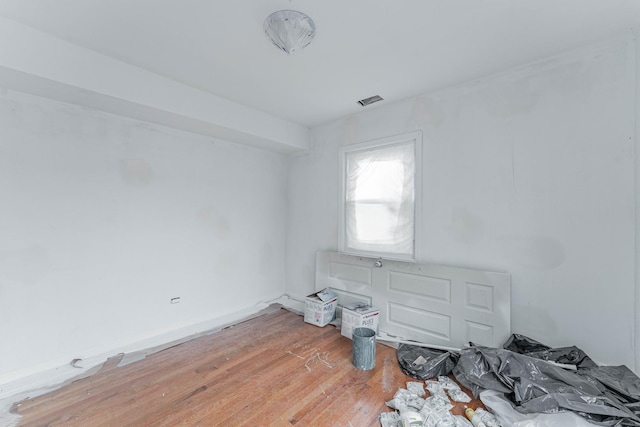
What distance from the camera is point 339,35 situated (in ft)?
6.34

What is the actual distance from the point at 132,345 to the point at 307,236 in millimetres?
2375

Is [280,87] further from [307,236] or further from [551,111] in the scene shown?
[551,111]

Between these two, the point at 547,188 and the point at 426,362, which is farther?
the point at 426,362

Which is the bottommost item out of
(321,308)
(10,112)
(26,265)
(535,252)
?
(321,308)

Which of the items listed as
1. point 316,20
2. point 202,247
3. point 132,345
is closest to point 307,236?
point 202,247

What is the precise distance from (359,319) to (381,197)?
1.41 meters

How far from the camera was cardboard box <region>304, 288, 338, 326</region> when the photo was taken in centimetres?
330

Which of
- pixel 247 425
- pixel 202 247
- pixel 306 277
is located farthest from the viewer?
pixel 306 277

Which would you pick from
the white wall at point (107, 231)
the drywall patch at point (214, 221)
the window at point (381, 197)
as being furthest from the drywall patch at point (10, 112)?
the window at point (381, 197)

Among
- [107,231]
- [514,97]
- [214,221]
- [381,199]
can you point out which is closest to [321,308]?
[381,199]

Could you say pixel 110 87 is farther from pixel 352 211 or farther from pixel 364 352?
pixel 364 352

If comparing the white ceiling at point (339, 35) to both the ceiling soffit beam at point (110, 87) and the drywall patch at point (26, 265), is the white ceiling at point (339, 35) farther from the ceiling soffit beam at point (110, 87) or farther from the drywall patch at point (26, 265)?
the drywall patch at point (26, 265)

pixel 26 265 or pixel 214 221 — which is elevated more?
pixel 214 221

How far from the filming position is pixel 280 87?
273 cm
